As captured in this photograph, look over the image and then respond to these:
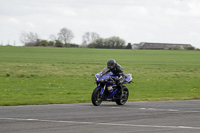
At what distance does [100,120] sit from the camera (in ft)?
37.2

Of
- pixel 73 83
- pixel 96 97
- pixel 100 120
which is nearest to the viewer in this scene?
pixel 100 120

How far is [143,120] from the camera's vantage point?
11.5m

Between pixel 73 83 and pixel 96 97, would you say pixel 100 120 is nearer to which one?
pixel 96 97

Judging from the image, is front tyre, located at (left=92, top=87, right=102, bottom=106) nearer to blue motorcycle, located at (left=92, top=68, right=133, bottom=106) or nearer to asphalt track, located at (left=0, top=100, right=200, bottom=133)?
blue motorcycle, located at (left=92, top=68, right=133, bottom=106)

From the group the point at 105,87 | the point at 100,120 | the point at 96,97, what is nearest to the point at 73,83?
the point at 105,87

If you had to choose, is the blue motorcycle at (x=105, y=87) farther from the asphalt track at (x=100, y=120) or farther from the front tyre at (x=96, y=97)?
the asphalt track at (x=100, y=120)

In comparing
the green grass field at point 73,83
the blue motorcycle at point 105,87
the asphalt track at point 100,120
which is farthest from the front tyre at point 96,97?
the green grass field at point 73,83

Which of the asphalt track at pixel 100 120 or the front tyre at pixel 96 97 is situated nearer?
the asphalt track at pixel 100 120

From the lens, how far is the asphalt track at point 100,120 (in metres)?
9.73

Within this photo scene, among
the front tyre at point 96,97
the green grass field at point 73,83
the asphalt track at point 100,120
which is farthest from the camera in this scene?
the green grass field at point 73,83

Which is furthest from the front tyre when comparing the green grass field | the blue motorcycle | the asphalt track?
the green grass field

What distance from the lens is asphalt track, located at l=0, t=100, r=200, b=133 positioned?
973 cm

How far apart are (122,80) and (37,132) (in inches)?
273

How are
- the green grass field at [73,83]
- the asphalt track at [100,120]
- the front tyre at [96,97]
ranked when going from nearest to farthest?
the asphalt track at [100,120] < the front tyre at [96,97] < the green grass field at [73,83]
